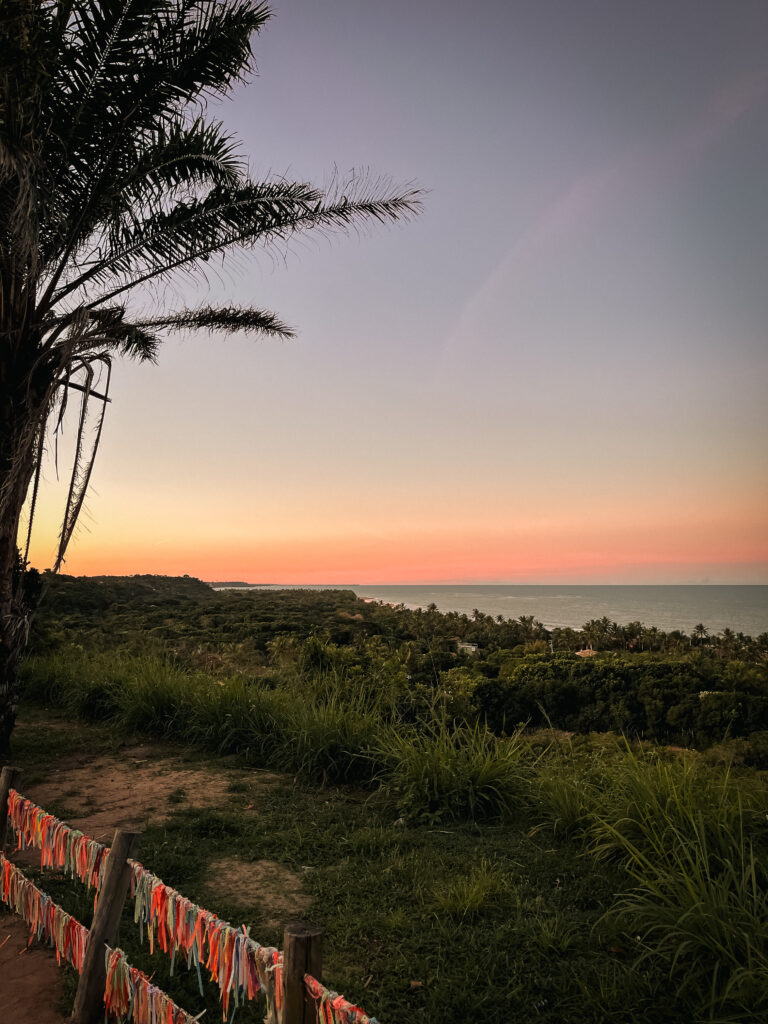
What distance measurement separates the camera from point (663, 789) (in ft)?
14.3

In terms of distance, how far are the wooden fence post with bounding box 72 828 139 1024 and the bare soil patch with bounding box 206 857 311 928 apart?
1.13 metres

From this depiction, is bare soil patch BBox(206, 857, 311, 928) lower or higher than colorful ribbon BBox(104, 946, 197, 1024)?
Result: lower

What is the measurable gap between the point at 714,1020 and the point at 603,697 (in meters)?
21.4

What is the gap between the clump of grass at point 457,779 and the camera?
5.30 meters

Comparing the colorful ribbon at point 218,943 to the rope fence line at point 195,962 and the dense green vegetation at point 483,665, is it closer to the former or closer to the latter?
the rope fence line at point 195,962

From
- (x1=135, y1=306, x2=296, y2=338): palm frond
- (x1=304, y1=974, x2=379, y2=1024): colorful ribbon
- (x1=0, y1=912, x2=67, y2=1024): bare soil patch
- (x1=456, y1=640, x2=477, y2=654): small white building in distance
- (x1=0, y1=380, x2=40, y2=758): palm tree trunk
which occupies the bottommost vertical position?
(x1=456, y1=640, x2=477, y2=654): small white building in distance

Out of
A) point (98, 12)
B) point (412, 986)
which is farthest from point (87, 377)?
point (412, 986)

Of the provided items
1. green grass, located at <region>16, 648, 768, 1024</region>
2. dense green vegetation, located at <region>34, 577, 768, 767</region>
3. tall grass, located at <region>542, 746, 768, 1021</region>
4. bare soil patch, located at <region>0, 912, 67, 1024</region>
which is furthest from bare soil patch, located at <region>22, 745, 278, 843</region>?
dense green vegetation, located at <region>34, 577, 768, 767</region>

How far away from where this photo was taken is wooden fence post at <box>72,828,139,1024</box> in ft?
8.68

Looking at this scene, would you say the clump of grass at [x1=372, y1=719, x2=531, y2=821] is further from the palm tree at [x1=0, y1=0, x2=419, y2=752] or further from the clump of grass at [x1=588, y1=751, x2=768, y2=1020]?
the palm tree at [x1=0, y1=0, x2=419, y2=752]

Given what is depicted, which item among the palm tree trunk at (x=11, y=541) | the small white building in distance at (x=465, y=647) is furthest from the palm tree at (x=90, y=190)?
the small white building in distance at (x=465, y=647)

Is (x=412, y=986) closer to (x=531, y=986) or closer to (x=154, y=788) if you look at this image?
(x=531, y=986)

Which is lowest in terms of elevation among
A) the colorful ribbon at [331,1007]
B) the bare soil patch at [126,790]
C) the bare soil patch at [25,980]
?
the bare soil patch at [126,790]

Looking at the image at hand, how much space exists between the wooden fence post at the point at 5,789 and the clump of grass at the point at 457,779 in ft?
9.64
